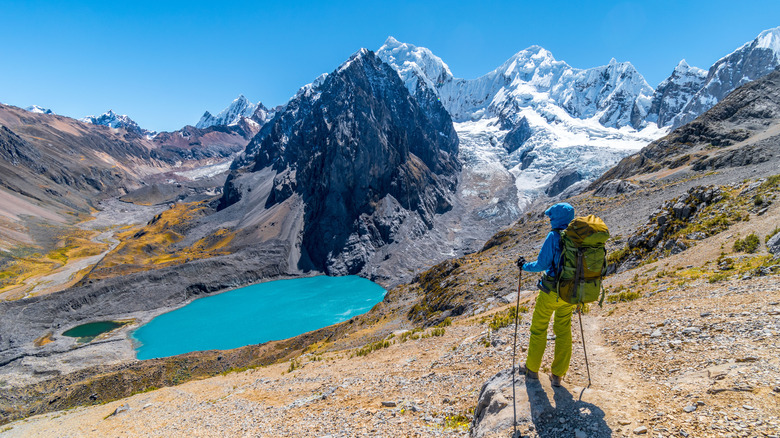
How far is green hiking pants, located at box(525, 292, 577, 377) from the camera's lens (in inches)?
280

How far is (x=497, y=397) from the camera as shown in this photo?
275 inches

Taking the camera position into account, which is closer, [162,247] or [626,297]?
[626,297]

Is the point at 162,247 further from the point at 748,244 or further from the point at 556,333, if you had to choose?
the point at 748,244

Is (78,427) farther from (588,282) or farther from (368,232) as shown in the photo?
(368,232)

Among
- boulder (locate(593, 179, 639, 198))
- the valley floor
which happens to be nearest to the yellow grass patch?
the valley floor

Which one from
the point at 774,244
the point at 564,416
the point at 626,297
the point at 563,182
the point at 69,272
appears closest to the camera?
the point at 564,416

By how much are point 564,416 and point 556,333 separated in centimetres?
169

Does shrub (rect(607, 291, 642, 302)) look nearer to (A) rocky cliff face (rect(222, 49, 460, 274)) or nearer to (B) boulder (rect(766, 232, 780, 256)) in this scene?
(B) boulder (rect(766, 232, 780, 256))

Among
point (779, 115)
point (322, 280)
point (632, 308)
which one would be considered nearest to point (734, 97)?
point (779, 115)

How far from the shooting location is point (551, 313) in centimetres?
754

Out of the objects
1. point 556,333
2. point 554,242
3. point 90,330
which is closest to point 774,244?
point 554,242

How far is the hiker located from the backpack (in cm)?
32

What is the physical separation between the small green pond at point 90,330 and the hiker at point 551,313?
287ft

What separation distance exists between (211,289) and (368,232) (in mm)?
53143
